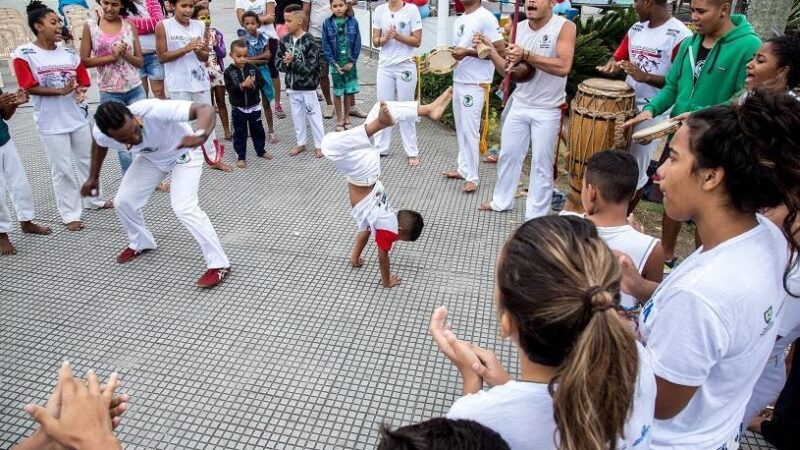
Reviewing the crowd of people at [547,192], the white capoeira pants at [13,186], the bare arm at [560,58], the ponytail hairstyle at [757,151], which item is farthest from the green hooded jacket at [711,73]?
the white capoeira pants at [13,186]

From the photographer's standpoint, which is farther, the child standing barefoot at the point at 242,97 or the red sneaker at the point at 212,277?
the child standing barefoot at the point at 242,97

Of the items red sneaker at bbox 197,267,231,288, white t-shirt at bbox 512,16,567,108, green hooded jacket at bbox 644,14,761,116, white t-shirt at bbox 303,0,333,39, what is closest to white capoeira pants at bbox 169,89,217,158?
red sneaker at bbox 197,267,231,288

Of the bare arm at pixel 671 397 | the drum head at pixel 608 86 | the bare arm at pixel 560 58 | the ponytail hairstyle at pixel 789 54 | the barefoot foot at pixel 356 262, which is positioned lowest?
the barefoot foot at pixel 356 262

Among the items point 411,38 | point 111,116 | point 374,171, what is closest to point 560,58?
point 374,171

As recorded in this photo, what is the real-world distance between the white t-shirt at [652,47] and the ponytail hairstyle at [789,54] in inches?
43.5

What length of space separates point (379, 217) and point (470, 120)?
81.8 inches

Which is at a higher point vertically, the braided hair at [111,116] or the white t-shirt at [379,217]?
the braided hair at [111,116]

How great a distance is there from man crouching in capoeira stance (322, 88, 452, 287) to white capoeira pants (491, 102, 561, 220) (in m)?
1.18

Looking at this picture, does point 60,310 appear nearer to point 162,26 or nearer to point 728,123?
point 162,26

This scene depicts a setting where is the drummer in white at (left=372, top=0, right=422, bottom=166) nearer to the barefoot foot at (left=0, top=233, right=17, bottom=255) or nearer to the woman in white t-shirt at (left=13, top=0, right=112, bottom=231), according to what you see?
the woman in white t-shirt at (left=13, top=0, right=112, bottom=231)

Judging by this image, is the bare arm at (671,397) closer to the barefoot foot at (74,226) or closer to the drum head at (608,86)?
the drum head at (608,86)

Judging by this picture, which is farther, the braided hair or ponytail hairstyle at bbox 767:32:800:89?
the braided hair

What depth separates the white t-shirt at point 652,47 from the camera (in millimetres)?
4461

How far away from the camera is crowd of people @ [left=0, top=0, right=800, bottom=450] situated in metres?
1.33
